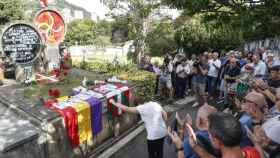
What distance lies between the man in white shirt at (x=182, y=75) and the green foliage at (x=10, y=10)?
50.3ft

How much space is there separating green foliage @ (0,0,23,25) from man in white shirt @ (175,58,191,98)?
50.3ft

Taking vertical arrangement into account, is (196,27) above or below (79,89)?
above

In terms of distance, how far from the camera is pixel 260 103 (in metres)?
A: 4.02

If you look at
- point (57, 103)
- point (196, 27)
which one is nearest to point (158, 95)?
point (57, 103)

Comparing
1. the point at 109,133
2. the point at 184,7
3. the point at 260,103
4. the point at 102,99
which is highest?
the point at 184,7

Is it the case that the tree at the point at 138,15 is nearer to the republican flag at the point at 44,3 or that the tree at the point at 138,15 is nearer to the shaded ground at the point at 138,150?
the republican flag at the point at 44,3

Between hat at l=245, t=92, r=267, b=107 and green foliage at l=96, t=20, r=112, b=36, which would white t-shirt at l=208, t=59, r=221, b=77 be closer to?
hat at l=245, t=92, r=267, b=107

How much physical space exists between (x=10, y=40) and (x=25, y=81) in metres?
1.30

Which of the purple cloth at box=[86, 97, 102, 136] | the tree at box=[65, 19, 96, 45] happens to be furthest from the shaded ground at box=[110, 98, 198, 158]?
the tree at box=[65, 19, 96, 45]

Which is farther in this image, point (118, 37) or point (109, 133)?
point (118, 37)

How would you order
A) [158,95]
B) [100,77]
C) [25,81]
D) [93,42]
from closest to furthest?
[25,81]
[100,77]
[158,95]
[93,42]

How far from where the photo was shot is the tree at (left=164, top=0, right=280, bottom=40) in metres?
8.91

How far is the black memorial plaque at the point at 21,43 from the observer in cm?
776

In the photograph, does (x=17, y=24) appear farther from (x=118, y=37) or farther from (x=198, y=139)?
(x=118, y=37)
